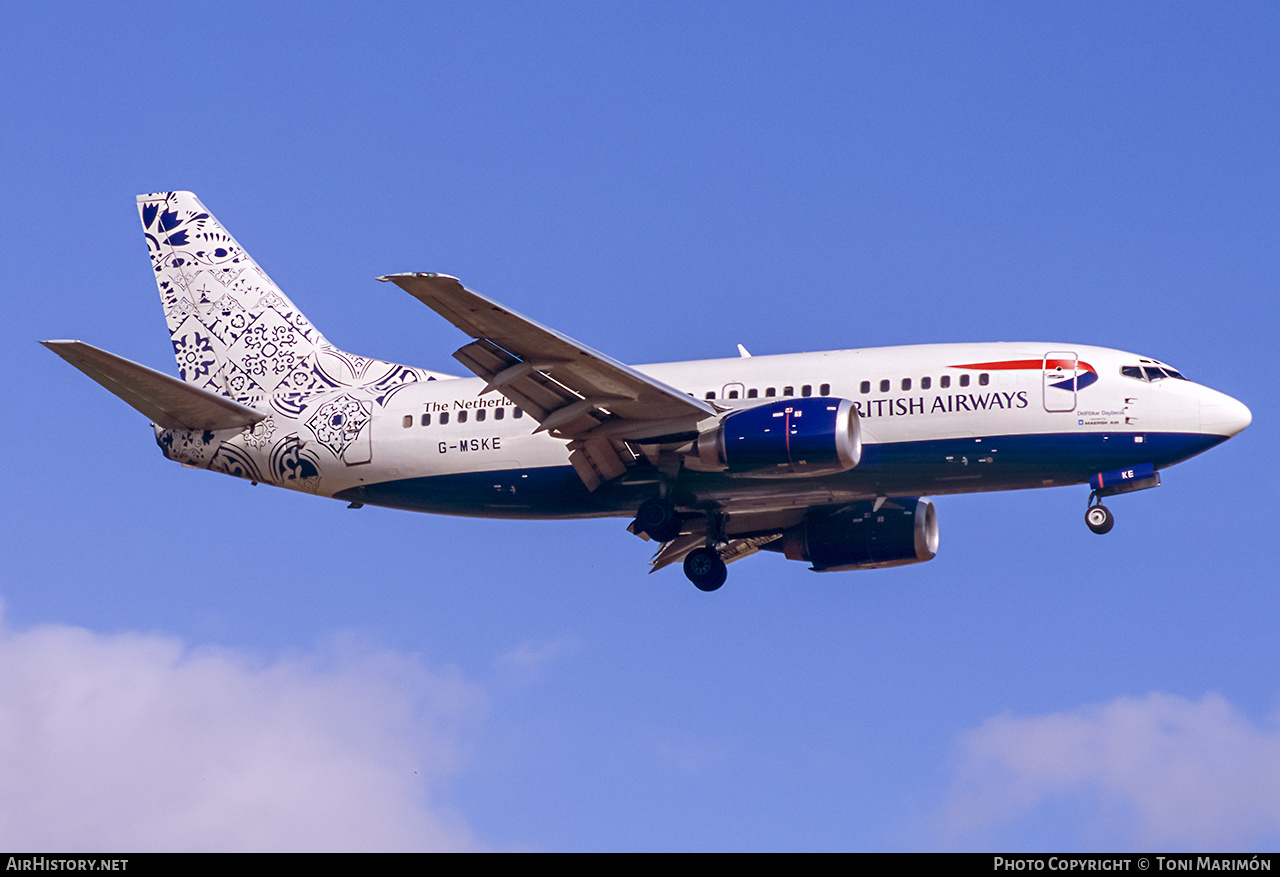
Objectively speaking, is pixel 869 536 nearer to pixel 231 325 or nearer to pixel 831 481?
pixel 831 481

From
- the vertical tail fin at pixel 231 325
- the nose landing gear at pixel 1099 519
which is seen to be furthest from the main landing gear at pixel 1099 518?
the vertical tail fin at pixel 231 325

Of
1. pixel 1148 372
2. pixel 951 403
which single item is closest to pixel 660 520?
pixel 951 403

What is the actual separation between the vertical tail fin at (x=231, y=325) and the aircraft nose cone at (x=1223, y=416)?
715 inches

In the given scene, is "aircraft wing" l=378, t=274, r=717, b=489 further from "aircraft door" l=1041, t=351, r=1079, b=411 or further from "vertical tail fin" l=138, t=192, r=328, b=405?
"vertical tail fin" l=138, t=192, r=328, b=405

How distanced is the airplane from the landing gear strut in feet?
0.20

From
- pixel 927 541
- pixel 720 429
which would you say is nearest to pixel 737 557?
pixel 927 541

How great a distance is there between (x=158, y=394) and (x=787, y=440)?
15056 mm

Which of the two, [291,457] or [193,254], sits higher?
[193,254]

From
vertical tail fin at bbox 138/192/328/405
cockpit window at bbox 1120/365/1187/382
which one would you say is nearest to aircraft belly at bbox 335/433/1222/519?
cockpit window at bbox 1120/365/1187/382

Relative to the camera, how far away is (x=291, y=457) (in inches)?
1599

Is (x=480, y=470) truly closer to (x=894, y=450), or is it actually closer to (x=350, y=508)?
(x=350, y=508)

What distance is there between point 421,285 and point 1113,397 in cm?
1526

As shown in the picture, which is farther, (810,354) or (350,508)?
(350,508)
